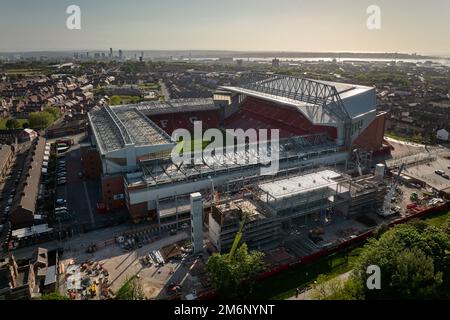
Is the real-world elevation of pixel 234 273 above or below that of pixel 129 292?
above

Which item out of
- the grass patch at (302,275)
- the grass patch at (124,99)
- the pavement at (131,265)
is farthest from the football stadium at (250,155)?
the grass patch at (124,99)

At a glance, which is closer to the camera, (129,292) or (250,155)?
(129,292)

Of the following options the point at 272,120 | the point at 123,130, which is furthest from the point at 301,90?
the point at 123,130

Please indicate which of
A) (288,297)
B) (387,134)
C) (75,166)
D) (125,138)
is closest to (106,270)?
(288,297)

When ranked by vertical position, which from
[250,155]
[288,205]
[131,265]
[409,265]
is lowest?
[131,265]

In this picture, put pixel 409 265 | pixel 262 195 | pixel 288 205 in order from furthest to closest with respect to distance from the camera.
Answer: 1. pixel 262 195
2. pixel 288 205
3. pixel 409 265

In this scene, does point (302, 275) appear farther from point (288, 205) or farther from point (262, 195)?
point (262, 195)

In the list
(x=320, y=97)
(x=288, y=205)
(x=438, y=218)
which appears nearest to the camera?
(x=288, y=205)
